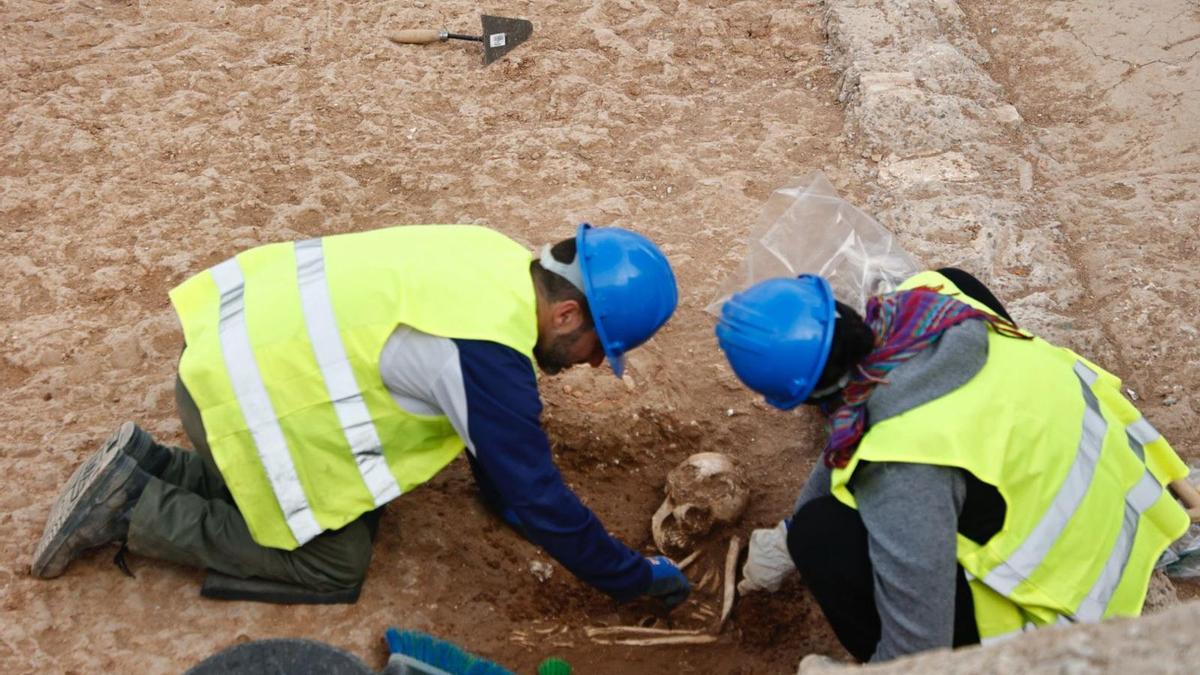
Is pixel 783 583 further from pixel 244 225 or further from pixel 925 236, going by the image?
pixel 244 225

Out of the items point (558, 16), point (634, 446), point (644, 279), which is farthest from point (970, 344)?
point (558, 16)

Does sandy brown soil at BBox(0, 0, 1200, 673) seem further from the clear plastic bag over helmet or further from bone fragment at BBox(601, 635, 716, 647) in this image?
the clear plastic bag over helmet

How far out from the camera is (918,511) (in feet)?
7.55

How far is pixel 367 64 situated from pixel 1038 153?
3348mm

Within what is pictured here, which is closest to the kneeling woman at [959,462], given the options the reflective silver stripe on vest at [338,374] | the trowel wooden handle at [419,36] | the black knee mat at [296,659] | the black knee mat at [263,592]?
the reflective silver stripe on vest at [338,374]

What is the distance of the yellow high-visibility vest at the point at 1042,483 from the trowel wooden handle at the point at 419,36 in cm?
380

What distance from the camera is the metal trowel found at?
541 cm

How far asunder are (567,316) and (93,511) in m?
1.49

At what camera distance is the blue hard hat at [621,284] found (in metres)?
2.70

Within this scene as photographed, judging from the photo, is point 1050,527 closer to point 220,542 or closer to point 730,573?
point 730,573

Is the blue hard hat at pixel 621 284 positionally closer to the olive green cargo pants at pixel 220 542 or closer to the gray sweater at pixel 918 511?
the gray sweater at pixel 918 511

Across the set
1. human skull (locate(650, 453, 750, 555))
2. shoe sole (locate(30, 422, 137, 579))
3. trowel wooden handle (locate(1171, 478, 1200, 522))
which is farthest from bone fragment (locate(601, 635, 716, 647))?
shoe sole (locate(30, 422, 137, 579))

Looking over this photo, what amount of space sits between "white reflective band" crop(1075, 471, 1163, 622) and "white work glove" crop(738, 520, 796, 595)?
0.85 metres

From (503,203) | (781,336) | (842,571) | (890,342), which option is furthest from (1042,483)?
(503,203)
